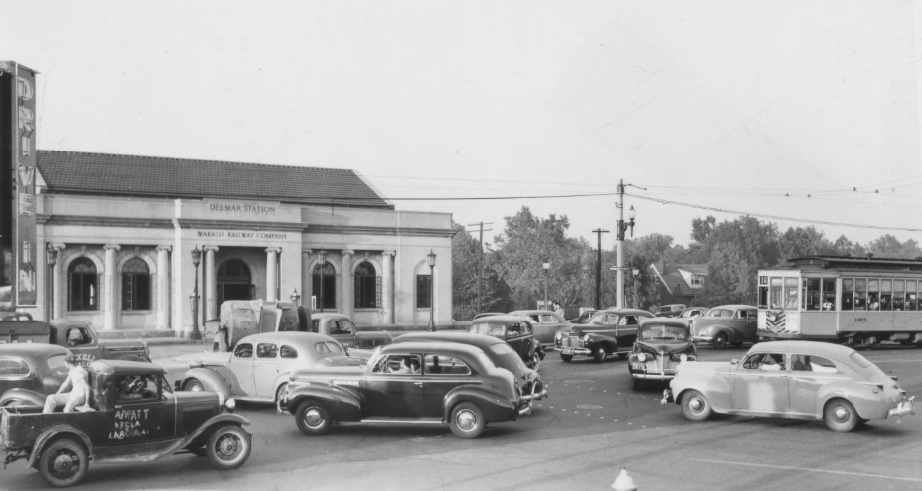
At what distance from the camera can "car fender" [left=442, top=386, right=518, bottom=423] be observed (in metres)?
12.8

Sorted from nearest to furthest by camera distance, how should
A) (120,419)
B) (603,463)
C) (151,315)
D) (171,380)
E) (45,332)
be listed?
(120,419)
(603,463)
(45,332)
(171,380)
(151,315)

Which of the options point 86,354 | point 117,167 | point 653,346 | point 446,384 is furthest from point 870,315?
point 117,167

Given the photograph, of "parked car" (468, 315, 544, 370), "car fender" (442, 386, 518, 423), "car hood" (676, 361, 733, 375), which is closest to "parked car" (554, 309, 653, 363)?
"parked car" (468, 315, 544, 370)

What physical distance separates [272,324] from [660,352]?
37.7 ft

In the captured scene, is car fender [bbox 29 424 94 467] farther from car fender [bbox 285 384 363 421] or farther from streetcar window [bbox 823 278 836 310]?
streetcar window [bbox 823 278 836 310]

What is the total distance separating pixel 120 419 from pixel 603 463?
613cm

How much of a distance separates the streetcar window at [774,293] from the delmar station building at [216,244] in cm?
1708

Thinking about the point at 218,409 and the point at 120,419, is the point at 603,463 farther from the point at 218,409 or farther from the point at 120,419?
the point at 120,419

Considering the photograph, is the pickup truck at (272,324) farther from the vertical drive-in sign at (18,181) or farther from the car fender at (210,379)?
the car fender at (210,379)

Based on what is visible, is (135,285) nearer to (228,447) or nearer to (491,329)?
(491,329)

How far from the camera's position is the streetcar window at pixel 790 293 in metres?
30.3

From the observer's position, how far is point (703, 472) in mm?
10430

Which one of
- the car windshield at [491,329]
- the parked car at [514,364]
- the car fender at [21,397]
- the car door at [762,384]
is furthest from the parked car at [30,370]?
the car door at [762,384]

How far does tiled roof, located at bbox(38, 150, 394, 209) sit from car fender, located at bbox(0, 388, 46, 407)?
28.0m
